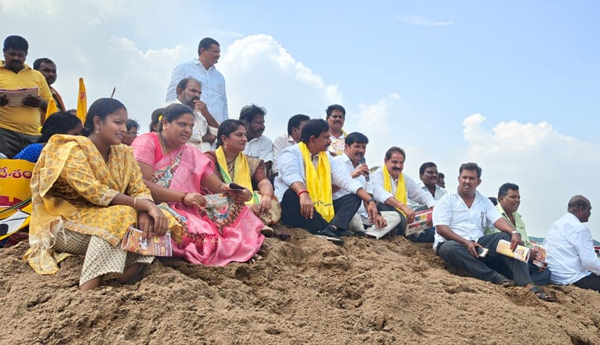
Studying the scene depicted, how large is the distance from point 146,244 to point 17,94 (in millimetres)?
3251

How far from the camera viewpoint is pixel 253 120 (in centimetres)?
663

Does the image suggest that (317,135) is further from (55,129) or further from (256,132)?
(55,129)

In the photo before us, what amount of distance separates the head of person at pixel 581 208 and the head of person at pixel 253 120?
3988mm

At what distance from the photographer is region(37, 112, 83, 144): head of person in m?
4.00

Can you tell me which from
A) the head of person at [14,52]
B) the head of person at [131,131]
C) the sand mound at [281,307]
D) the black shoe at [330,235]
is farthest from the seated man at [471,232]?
the head of person at [14,52]

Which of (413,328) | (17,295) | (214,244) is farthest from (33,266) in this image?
(413,328)

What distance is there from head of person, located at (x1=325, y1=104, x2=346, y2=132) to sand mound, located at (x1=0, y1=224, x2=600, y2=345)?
9.42 feet

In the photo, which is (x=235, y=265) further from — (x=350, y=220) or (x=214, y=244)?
(x=350, y=220)

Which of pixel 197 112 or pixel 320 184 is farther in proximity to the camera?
pixel 197 112

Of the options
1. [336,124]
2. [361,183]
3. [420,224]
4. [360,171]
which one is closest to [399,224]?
[420,224]

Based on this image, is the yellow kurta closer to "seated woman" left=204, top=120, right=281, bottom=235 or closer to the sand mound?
the sand mound

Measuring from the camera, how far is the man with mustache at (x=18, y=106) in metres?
5.51

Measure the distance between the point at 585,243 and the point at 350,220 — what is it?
2.78 metres

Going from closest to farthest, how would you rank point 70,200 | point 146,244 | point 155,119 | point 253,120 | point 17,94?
1. point 146,244
2. point 70,200
3. point 155,119
4. point 17,94
5. point 253,120
